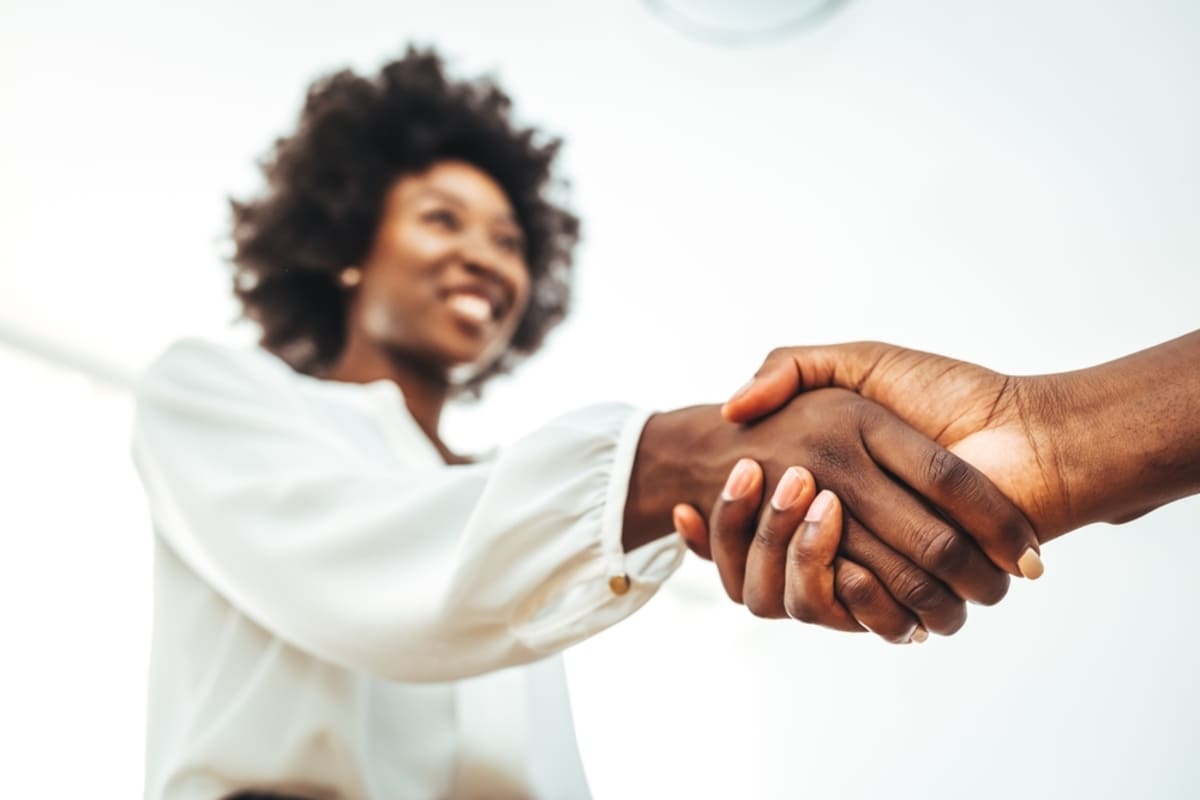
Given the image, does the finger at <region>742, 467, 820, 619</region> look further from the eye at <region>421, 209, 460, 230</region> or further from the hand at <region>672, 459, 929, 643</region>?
the eye at <region>421, 209, 460, 230</region>

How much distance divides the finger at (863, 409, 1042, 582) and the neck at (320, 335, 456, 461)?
2.37 feet

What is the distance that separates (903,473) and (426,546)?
31 centimetres

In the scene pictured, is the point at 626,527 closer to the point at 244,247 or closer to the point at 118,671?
the point at 244,247

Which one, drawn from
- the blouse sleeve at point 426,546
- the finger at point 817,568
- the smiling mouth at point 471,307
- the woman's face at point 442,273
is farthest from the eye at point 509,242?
the finger at point 817,568

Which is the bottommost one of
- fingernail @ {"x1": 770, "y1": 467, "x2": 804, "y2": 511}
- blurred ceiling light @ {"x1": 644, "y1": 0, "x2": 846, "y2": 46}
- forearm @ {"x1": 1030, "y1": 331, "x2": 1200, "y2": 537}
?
fingernail @ {"x1": 770, "y1": 467, "x2": 804, "y2": 511}

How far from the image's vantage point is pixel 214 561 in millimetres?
727

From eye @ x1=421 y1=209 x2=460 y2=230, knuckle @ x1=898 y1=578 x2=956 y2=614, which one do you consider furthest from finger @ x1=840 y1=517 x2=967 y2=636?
eye @ x1=421 y1=209 x2=460 y2=230

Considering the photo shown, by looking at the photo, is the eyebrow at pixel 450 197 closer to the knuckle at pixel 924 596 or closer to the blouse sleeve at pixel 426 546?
the blouse sleeve at pixel 426 546

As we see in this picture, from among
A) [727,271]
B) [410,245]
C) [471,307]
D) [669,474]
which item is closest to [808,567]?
[669,474]

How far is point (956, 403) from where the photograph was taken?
2.00ft

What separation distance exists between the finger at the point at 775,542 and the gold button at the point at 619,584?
8 centimetres

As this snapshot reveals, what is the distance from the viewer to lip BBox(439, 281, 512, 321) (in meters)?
1.24

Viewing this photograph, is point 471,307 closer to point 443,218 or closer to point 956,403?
point 443,218

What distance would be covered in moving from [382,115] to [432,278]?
0.48m
